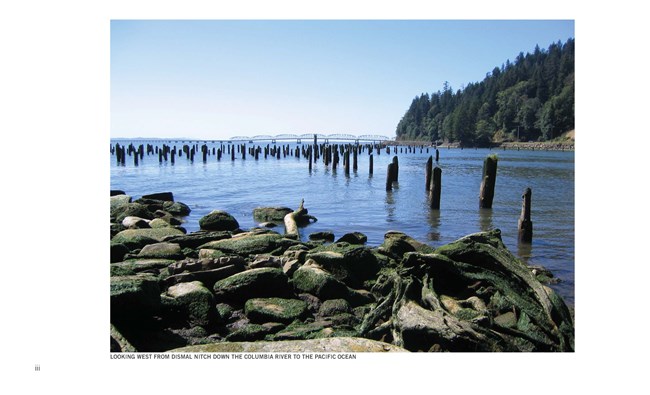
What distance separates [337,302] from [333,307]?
12 cm

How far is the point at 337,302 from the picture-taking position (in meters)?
6.48

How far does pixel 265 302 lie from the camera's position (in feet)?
20.5

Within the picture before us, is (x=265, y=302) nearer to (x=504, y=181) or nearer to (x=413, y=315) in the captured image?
(x=413, y=315)

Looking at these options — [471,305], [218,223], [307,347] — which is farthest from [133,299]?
[218,223]

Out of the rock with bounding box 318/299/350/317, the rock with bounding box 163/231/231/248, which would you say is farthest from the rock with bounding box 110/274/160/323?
the rock with bounding box 163/231/231/248

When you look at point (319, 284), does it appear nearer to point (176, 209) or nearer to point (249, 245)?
point (249, 245)

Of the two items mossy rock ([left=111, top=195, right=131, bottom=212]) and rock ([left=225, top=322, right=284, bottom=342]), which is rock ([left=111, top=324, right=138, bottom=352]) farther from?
mossy rock ([left=111, top=195, right=131, bottom=212])

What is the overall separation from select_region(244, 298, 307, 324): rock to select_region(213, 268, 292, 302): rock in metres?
0.21

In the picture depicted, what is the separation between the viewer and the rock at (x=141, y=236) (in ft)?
29.8

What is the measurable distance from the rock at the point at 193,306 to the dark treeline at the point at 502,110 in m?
54.1

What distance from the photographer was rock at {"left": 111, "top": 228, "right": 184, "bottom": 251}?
9088mm
